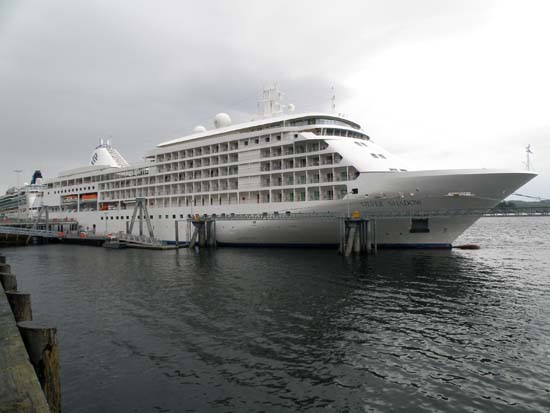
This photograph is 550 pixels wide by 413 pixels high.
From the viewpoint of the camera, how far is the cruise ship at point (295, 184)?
2792cm

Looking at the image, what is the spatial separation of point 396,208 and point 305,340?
2049 centimetres

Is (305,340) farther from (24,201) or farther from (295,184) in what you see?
(24,201)

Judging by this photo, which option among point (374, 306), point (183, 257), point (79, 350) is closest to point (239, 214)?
point (183, 257)

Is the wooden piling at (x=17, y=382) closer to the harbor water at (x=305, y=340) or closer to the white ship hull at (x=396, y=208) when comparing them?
the harbor water at (x=305, y=340)

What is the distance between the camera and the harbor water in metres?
7.89

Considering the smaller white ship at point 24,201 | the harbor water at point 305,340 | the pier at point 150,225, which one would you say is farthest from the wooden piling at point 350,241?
the smaller white ship at point 24,201

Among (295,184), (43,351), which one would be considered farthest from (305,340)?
(295,184)

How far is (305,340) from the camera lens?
36.2 ft

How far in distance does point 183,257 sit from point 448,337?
25528 millimetres

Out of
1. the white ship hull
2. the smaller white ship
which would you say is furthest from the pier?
the smaller white ship

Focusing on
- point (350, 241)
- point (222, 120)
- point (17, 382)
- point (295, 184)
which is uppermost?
point (222, 120)

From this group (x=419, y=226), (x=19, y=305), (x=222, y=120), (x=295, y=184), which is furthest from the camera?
(x=222, y=120)

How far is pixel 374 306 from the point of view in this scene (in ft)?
47.9

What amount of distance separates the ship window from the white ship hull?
291mm
